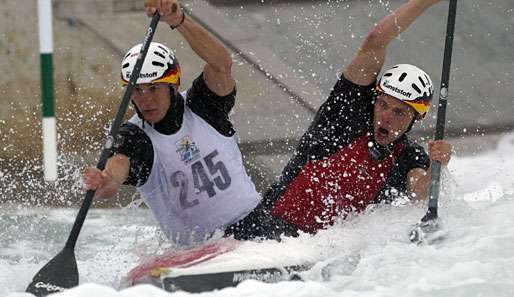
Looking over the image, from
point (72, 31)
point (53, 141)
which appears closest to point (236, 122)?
point (72, 31)

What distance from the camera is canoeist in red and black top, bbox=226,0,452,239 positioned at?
6754 mm

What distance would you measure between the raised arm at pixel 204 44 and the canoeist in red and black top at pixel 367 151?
713 millimetres

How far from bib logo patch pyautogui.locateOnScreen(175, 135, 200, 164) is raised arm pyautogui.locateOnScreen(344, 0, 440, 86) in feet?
3.60

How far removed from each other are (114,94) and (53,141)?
2931mm

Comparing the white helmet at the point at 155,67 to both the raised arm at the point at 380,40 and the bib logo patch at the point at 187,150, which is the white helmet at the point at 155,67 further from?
the raised arm at the point at 380,40

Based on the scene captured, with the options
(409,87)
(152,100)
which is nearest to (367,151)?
(409,87)

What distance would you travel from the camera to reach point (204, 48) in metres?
6.32

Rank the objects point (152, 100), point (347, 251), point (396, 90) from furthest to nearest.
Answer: point (396, 90), point (347, 251), point (152, 100)

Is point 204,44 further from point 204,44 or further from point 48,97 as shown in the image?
point 48,97

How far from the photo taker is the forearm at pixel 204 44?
6293 millimetres

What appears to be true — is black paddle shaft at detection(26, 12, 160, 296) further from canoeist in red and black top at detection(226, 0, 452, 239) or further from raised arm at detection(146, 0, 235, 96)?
canoeist in red and black top at detection(226, 0, 452, 239)

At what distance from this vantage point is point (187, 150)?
6.27m

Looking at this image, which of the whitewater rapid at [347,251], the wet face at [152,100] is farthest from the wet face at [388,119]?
the wet face at [152,100]

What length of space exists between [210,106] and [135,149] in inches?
19.5
